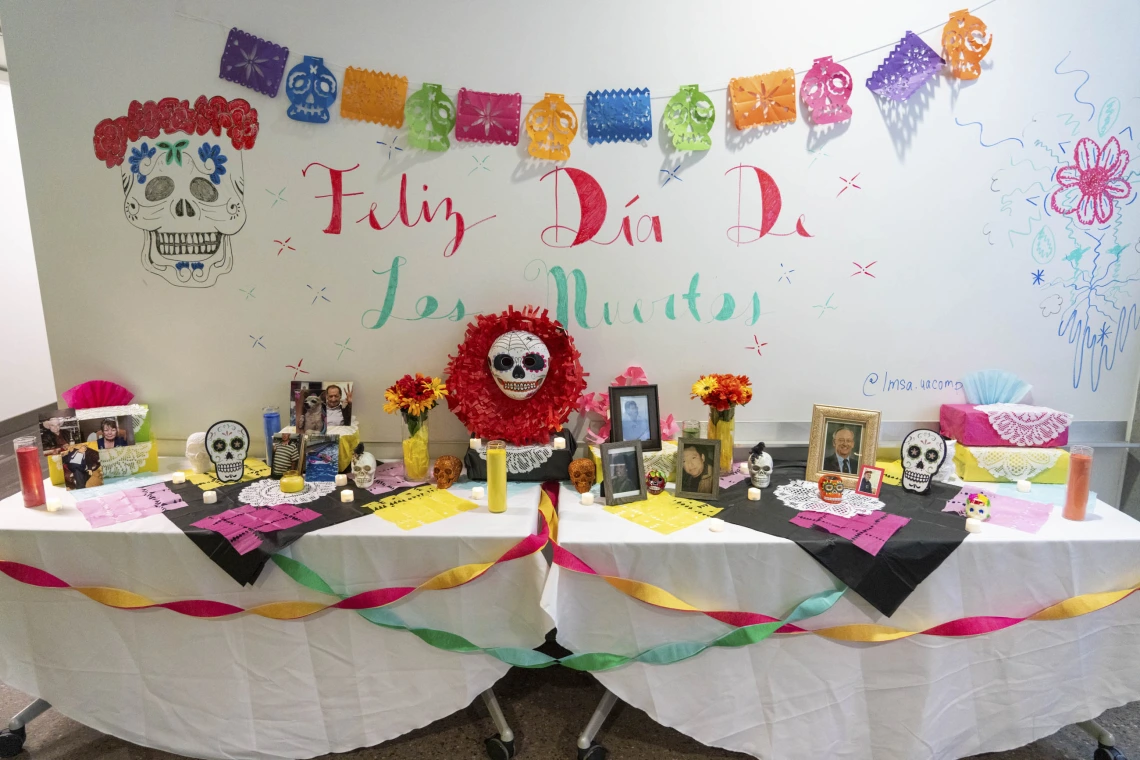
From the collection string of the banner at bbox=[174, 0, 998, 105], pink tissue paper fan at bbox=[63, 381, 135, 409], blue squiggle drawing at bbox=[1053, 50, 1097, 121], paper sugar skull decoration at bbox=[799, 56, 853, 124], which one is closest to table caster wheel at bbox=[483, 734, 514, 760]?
pink tissue paper fan at bbox=[63, 381, 135, 409]

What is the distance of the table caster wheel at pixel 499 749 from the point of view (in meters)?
1.55

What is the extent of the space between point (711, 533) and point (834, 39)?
144cm

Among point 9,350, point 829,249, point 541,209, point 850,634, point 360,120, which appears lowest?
point 850,634

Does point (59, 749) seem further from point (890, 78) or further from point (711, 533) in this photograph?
point (890, 78)

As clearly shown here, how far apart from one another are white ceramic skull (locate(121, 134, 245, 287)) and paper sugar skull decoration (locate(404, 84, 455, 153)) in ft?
1.74

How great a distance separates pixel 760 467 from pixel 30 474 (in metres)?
1.98

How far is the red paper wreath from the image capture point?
5.90ft

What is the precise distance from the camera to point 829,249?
1855mm

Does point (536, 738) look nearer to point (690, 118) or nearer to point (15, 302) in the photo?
point (690, 118)

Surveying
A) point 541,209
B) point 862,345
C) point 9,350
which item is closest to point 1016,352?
point 862,345

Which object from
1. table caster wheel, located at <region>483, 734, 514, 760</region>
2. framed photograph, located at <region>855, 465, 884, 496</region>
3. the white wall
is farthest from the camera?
the white wall

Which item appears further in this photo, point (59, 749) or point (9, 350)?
point (9, 350)

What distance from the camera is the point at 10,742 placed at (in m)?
1.60

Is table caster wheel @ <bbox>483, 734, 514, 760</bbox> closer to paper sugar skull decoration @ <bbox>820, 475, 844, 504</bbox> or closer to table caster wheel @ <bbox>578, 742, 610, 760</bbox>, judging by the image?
table caster wheel @ <bbox>578, 742, 610, 760</bbox>
